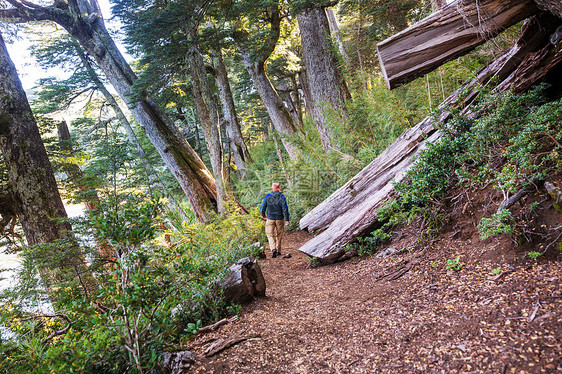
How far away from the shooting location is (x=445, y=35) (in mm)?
3453

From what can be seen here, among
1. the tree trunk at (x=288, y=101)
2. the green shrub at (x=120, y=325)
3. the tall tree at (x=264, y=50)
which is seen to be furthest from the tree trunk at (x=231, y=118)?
the green shrub at (x=120, y=325)

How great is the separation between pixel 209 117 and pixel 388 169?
20.3 ft

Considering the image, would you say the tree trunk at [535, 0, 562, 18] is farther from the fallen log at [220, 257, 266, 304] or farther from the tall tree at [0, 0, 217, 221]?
the tall tree at [0, 0, 217, 221]

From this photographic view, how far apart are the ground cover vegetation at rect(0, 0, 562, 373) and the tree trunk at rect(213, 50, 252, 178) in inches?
4.2

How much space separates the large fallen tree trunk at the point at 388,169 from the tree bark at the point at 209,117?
3663 mm

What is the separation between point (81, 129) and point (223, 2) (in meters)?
11.6

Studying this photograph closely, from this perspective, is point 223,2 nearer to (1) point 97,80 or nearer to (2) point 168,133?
(2) point 168,133

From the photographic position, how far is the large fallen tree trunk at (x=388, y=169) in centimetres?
367

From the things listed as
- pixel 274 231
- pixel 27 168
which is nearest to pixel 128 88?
pixel 27 168

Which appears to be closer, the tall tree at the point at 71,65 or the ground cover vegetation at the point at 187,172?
the ground cover vegetation at the point at 187,172

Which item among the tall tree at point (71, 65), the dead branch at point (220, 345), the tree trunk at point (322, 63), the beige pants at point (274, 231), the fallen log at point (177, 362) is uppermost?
the tall tree at point (71, 65)

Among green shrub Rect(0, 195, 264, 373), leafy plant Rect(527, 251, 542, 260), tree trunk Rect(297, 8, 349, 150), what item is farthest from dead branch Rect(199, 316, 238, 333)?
tree trunk Rect(297, 8, 349, 150)

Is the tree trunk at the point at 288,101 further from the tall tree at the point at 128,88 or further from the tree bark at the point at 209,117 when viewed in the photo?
the tree bark at the point at 209,117

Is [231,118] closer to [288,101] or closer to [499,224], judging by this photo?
[288,101]
